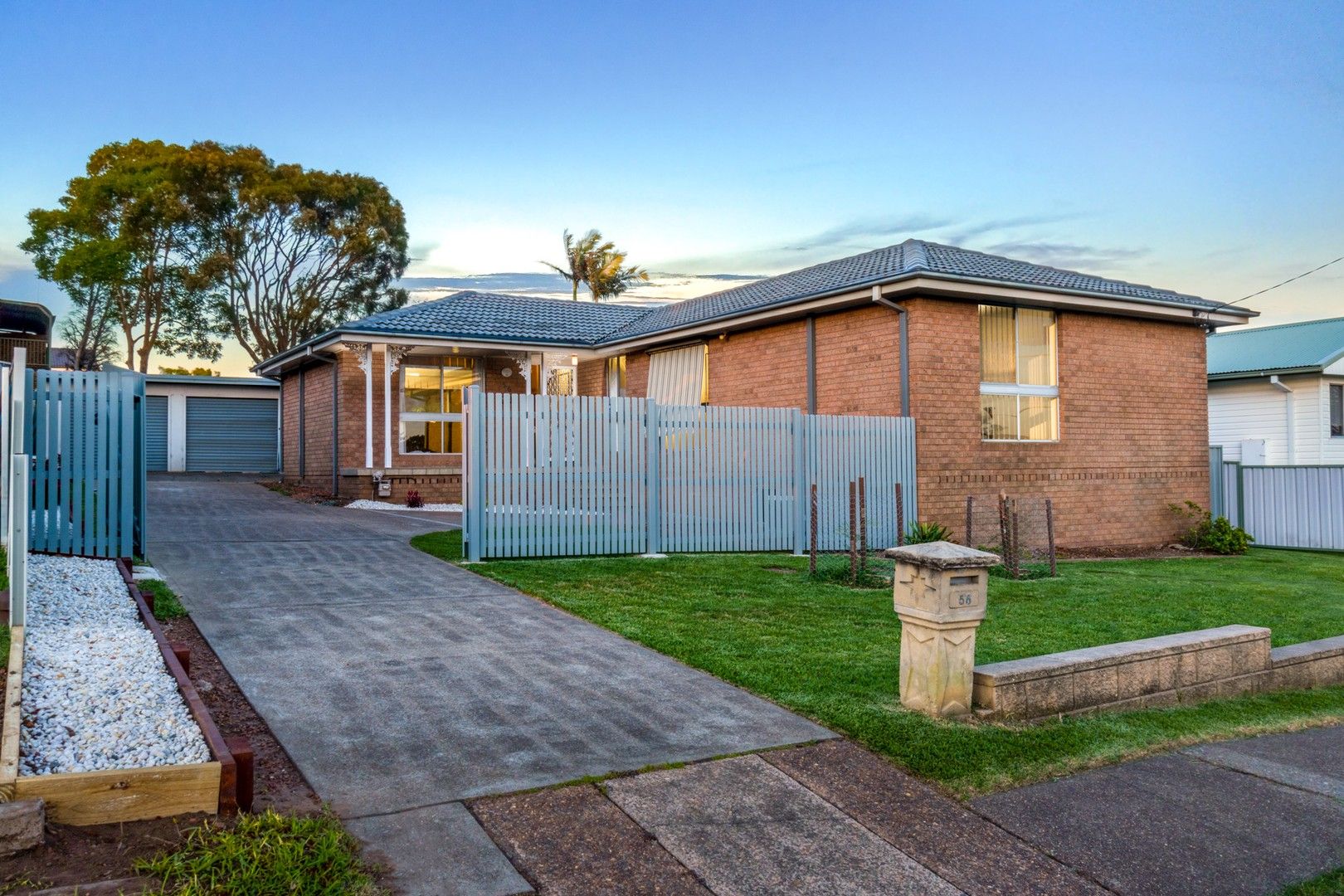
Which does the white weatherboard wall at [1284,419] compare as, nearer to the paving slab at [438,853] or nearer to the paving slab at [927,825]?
the paving slab at [927,825]

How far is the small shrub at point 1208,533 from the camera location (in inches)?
625

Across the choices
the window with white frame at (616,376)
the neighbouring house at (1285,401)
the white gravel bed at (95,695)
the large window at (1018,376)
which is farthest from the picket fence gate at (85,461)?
the neighbouring house at (1285,401)

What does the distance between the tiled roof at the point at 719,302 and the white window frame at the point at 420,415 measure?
1.24 m

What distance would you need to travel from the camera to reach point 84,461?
8.93 m

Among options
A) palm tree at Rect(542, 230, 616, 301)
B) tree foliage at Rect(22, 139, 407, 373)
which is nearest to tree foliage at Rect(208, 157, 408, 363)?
tree foliage at Rect(22, 139, 407, 373)

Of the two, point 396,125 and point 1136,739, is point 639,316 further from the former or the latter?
point 1136,739

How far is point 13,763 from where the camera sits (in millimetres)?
3355

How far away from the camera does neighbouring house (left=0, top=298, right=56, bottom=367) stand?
9016mm

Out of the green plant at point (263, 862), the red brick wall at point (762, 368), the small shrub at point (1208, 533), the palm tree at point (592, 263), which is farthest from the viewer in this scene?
the palm tree at point (592, 263)

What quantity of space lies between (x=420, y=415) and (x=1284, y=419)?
2089cm

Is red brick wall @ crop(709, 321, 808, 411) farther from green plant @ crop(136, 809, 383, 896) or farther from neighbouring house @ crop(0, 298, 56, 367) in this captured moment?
green plant @ crop(136, 809, 383, 896)

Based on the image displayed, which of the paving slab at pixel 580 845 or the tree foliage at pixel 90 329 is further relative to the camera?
the tree foliage at pixel 90 329

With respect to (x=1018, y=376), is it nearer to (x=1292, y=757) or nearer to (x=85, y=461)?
(x=1292, y=757)

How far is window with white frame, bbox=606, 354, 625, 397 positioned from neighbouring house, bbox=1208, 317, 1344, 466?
13981mm
